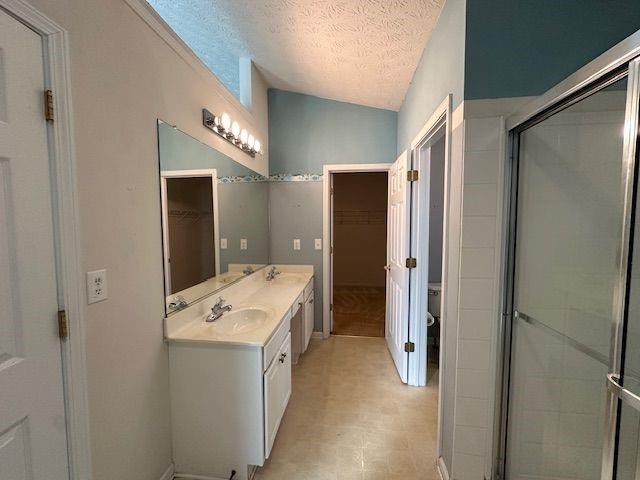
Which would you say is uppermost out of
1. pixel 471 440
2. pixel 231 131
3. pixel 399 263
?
pixel 231 131

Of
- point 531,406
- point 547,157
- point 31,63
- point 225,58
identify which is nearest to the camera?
point 31,63

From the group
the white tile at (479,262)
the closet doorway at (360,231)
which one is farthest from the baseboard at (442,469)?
the closet doorway at (360,231)

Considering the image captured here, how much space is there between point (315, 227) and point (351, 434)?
1.97 metres

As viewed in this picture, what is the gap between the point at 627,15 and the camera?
3.82 feet

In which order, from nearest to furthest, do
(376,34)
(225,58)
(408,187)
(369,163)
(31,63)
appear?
(31,63), (376,34), (408,187), (225,58), (369,163)

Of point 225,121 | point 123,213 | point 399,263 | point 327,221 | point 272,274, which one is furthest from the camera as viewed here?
point 327,221

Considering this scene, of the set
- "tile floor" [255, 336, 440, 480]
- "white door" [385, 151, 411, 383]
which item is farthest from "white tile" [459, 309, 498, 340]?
"white door" [385, 151, 411, 383]

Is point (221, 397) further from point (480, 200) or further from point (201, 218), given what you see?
point (480, 200)

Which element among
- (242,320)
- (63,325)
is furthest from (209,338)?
(63,325)

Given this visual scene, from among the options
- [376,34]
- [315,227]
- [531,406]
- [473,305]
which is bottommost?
[531,406]

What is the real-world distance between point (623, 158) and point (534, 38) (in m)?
0.71

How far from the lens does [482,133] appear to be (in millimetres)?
1245

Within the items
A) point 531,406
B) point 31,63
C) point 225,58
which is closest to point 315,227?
point 225,58

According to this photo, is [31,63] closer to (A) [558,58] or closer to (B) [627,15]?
(A) [558,58]
